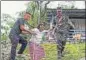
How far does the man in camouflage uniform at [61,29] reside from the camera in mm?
4781

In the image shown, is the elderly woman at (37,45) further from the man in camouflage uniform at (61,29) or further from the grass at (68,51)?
the man in camouflage uniform at (61,29)

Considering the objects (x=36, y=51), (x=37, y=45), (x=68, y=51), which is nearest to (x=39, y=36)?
(x=37, y=45)

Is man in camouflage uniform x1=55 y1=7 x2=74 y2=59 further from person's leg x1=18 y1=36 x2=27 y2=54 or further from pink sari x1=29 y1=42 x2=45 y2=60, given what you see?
person's leg x1=18 y1=36 x2=27 y2=54

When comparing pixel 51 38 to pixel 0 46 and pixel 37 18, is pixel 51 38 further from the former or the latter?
pixel 0 46

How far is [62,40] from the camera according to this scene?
4828 mm

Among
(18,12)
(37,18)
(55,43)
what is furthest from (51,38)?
(18,12)

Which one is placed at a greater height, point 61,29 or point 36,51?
point 61,29

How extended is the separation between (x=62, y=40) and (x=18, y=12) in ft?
3.01

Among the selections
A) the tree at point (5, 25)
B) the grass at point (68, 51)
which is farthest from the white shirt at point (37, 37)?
the tree at point (5, 25)

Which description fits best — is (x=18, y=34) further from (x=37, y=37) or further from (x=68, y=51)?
(x=68, y=51)

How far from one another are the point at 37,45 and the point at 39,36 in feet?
0.53

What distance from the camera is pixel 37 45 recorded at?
15.7ft

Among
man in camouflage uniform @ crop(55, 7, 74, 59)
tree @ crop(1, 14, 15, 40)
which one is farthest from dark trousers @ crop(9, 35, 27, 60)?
man in camouflage uniform @ crop(55, 7, 74, 59)

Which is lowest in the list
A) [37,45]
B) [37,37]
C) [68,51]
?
[68,51]
